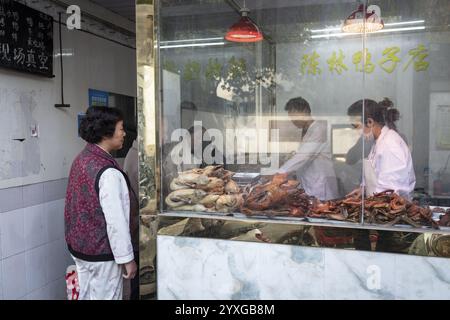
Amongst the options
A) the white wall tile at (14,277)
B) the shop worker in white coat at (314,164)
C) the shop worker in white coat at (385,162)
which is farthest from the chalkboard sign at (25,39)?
the shop worker in white coat at (385,162)

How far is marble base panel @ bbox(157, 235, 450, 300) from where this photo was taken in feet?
6.56

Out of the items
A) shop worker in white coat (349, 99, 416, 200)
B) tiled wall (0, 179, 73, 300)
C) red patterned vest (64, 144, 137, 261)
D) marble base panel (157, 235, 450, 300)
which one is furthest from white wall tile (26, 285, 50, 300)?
shop worker in white coat (349, 99, 416, 200)

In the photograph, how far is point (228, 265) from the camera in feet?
7.50

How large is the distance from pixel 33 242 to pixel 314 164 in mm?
2141

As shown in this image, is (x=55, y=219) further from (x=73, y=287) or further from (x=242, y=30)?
(x=242, y=30)

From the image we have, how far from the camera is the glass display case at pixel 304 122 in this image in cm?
228

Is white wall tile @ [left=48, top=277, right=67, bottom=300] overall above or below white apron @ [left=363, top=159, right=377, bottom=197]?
below

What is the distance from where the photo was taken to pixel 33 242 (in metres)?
2.91

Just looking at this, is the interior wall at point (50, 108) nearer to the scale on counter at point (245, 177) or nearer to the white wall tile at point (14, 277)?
the white wall tile at point (14, 277)

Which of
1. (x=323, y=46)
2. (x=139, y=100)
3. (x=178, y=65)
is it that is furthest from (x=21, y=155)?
(x=323, y=46)

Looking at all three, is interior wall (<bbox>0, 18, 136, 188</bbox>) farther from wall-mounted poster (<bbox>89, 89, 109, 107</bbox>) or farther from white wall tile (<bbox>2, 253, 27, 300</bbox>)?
white wall tile (<bbox>2, 253, 27, 300</bbox>)

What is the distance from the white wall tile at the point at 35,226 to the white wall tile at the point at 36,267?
2.0 inches
